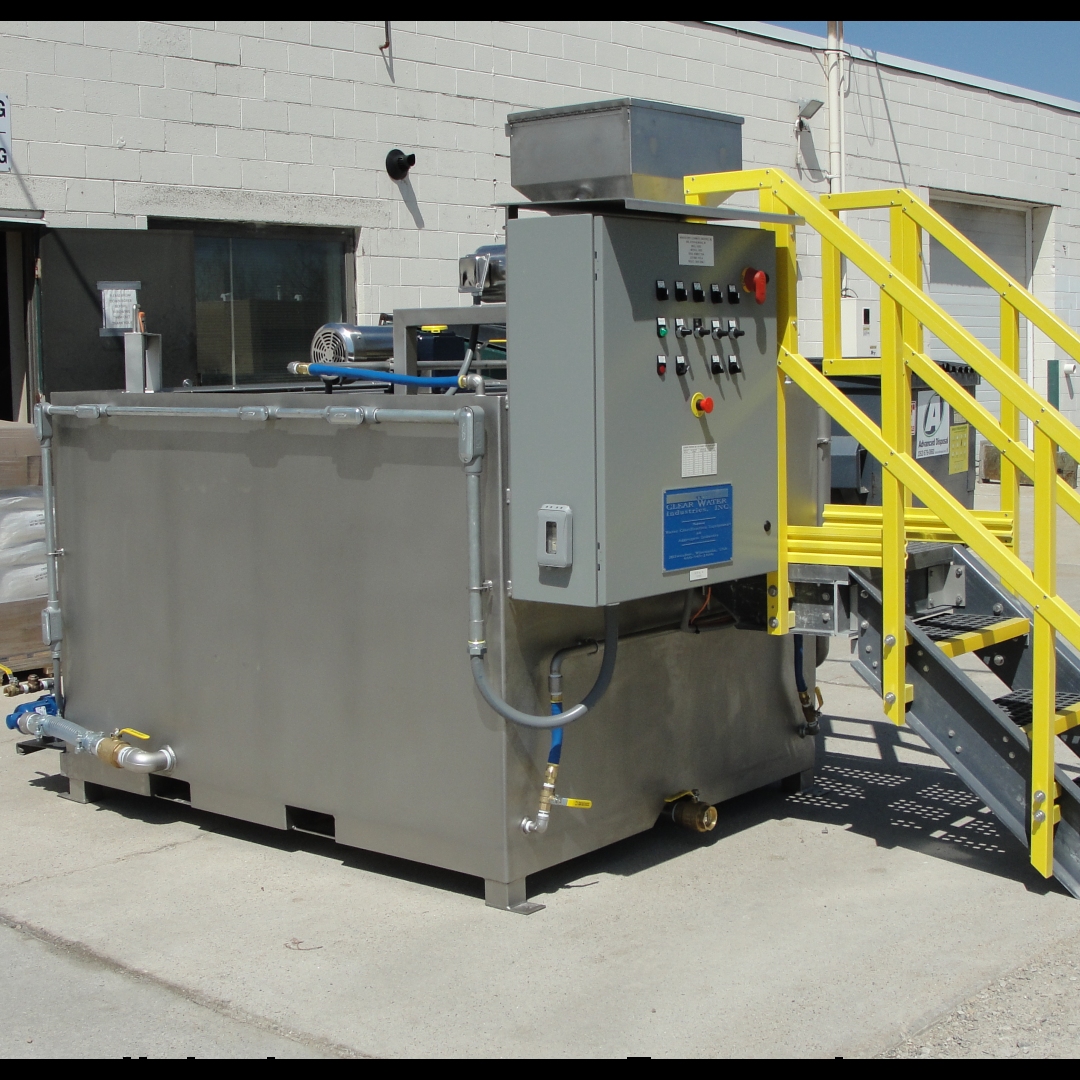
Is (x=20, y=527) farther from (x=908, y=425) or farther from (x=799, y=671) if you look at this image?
(x=908, y=425)

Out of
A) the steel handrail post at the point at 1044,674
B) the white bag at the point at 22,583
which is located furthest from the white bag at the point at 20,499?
the steel handrail post at the point at 1044,674

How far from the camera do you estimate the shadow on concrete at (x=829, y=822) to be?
4.66 meters

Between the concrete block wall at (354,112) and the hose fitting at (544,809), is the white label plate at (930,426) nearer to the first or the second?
the hose fitting at (544,809)

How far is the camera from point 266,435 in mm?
4730

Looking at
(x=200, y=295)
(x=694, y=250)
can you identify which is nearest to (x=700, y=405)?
(x=694, y=250)

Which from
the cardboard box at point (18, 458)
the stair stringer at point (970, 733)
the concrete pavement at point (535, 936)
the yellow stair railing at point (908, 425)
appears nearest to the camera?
the concrete pavement at point (535, 936)

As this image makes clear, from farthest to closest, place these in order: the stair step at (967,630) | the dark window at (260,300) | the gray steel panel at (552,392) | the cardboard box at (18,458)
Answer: the dark window at (260,300) → the cardboard box at (18,458) → the stair step at (967,630) → the gray steel panel at (552,392)

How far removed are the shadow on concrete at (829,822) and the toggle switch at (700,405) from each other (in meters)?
1.59

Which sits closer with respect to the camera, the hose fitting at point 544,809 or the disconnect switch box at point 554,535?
the disconnect switch box at point 554,535

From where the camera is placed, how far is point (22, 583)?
24.5 feet

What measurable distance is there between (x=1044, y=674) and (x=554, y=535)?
1550 mm

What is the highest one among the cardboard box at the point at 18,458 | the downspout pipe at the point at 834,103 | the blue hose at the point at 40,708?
the downspout pipe at the point at 834,103
